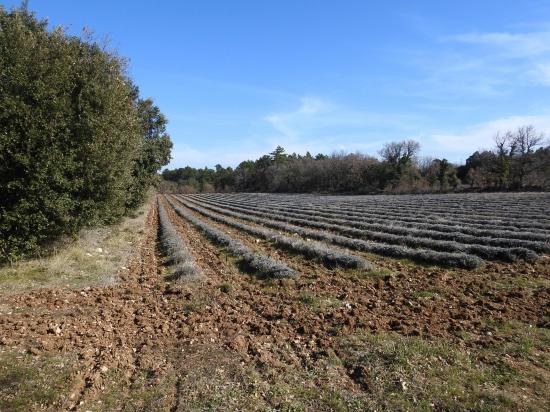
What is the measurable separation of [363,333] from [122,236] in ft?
54.9

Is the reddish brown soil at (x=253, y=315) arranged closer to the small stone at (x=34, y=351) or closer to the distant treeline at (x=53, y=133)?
the small stone at (x=34, y=351)

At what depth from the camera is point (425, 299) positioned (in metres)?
9.31

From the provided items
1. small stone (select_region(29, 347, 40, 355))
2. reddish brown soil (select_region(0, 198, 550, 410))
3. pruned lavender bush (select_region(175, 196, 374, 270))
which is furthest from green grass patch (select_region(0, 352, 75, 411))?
pruned lavender bush (select_region(175, 196, 374, 270))

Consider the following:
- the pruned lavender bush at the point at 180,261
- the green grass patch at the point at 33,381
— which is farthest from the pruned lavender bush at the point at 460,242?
the green grass patch at the point at 33,381

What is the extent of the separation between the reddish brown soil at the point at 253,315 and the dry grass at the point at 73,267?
850 millimetres

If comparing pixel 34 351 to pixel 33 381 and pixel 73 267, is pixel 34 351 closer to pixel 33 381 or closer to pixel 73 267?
pixel 33 381

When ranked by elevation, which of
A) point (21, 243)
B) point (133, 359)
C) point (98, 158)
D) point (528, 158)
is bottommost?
point (133, 359)

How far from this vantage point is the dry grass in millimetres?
10867

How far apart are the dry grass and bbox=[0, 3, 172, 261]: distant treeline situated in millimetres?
654

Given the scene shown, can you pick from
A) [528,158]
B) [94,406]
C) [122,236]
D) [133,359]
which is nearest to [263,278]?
[133,359]

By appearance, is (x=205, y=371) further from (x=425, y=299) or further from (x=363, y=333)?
(x=425, y=299)

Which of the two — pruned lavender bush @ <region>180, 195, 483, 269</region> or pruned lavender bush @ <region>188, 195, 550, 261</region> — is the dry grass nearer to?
pruned lavender bush @ <region>180, 195, 483, 269</region>

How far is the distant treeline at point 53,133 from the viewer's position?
11328 mm

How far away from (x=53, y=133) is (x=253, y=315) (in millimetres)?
8757
